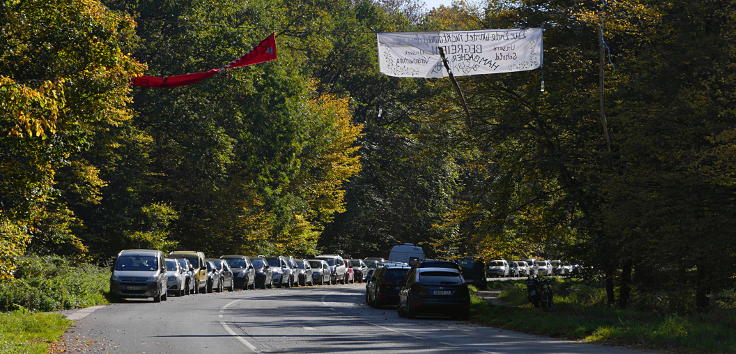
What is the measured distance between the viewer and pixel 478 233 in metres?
34.5

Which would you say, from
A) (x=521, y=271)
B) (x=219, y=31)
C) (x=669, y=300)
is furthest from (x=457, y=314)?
(x=521, y=271)

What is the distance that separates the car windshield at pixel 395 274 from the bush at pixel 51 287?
31.1 feet

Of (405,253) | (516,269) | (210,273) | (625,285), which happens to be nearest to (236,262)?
(210,273)

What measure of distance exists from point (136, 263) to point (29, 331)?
15314mm

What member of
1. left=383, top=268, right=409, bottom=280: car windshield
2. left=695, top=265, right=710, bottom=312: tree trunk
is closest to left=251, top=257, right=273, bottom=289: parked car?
left=383, top=268, right=409, bottom=280: car windshield

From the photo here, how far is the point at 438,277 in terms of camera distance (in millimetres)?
27625

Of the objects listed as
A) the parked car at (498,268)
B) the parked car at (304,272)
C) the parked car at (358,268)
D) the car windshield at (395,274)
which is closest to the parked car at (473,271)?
the parked car at (304,272)

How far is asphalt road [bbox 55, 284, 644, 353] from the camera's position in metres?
17.8

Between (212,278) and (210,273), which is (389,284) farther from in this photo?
(212,278)

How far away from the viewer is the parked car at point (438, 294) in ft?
89.8

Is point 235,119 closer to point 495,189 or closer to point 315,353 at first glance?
point 495,189

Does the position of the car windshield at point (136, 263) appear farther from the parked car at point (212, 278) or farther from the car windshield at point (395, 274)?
the parked car at point (212, 278)

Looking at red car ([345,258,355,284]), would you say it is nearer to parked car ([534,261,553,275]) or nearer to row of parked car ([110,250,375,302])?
row of parked car ([110,250,375,302])

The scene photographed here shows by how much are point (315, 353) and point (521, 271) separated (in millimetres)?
76066
